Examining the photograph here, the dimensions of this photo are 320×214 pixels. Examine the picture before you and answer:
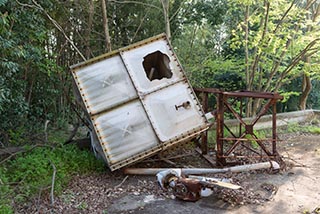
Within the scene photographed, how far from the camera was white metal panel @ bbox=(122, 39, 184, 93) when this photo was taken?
5.83 meters

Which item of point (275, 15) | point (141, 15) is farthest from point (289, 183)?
point (141, 15)

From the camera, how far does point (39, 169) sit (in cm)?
516

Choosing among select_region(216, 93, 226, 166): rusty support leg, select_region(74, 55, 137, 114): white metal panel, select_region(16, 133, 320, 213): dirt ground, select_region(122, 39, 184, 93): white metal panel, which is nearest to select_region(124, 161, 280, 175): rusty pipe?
select_region(16, 133, 320, 213): dirt ground

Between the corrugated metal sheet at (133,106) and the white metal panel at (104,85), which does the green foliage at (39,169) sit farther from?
the white metal panel at (104,85)

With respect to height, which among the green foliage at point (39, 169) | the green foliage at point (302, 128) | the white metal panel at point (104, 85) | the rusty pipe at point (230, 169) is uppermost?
the white metal panel at point (104, 85)

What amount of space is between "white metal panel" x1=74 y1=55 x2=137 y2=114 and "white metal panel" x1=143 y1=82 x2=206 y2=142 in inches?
17.1

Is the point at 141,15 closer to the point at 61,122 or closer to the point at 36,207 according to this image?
the point at 61,122

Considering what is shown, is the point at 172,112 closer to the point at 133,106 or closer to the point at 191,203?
the point at 133,106

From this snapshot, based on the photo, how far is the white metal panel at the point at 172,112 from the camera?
5.70 meters

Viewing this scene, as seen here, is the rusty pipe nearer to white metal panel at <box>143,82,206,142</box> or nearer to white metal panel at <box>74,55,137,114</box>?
white metal panel at <box>143,82,206,142</box>

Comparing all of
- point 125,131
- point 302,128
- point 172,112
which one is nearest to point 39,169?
point 125,131

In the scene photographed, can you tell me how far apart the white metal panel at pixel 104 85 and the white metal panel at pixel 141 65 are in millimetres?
138

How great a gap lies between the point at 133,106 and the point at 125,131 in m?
0.49

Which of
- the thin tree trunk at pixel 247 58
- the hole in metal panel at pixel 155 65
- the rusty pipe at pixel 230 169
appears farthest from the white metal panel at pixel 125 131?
the thin tree trunk at pixel 247 58
